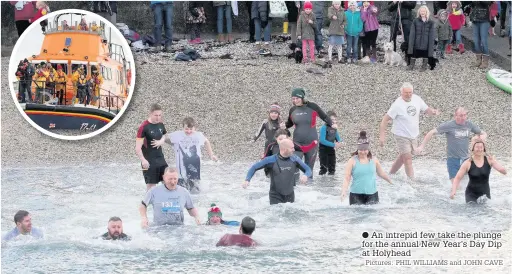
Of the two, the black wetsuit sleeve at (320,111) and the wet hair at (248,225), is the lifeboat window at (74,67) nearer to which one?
the black wetsuit sleeve at (320,111)

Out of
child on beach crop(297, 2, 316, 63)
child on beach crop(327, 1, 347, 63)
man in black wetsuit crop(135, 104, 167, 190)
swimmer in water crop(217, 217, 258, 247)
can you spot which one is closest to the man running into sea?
swimmer in water crop(217, 217, 258, 247)

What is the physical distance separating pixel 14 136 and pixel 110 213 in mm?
5107

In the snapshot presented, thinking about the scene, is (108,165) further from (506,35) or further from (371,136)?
(506,35)

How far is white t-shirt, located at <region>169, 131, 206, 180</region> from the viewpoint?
17.0 metres

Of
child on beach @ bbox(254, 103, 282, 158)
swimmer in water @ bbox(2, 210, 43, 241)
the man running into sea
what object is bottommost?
swimmer in water @ bbox(2, 210, 43, 241)

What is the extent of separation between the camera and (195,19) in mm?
25281

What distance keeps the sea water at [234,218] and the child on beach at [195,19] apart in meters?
6.58

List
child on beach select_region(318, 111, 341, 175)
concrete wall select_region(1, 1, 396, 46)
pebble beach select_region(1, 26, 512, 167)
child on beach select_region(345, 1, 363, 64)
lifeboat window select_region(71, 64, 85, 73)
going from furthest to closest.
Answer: concrete wall select_region(1, 1, 396, 46) → child on beach select_region(345, 1, 363, 64) → pebble beach select_region(1, 26, 512, 167) → child on beach select_region(318, 111, 341, 175) → lifeboat window select_region(71, 64, 85, 73)

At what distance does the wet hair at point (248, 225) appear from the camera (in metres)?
14.0

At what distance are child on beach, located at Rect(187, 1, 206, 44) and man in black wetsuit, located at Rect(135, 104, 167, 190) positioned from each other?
8.89 meters

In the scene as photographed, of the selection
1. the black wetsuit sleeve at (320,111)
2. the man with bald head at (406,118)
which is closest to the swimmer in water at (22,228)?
the black wetsuit sleeve at (320,111)

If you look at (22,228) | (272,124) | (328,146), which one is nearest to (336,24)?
(328,146)

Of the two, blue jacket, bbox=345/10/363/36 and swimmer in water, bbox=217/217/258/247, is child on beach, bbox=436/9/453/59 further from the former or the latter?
swimmer in water, bbox=217/217/258/247

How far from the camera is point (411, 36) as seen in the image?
22891 millimetres
